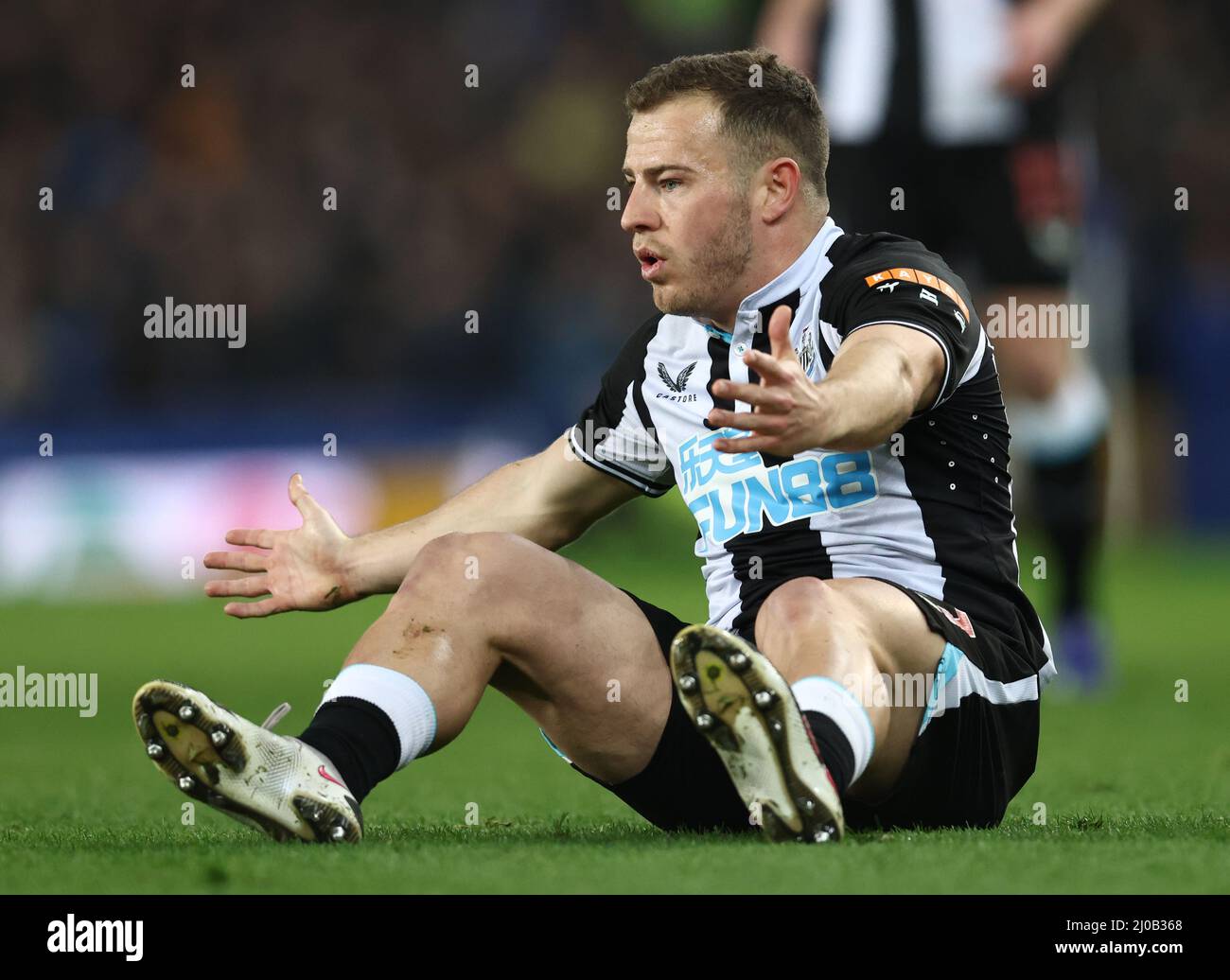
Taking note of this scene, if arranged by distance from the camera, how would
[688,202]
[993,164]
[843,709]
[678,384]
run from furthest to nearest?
[993,164] < [678,384] < [688,202] < [843,709]

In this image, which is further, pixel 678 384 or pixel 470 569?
pixel 678 384

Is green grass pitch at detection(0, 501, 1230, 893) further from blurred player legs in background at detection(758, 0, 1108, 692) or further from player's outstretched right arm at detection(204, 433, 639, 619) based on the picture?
blurred player legs in background at detection(758, 0, 1108, 692)

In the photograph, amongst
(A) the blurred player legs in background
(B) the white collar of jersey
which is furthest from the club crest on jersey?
(A) the blurred player legs in background

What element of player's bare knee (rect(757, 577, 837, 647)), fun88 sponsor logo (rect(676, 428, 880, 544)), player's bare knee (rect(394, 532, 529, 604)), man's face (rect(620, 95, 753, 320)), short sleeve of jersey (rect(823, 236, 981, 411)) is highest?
man's face (rect(620, 95, 753, 320))

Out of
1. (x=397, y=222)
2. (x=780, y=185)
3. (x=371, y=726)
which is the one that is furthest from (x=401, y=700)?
(x=397, y=222)

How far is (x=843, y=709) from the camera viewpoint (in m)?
2.89

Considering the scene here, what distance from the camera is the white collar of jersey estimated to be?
139 inches

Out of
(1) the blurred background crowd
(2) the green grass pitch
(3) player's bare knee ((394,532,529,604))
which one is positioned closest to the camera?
(2) the green grass pitch

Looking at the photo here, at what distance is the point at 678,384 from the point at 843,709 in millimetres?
983

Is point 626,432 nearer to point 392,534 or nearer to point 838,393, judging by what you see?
point 392,534

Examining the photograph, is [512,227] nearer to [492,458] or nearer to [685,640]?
[492,458]

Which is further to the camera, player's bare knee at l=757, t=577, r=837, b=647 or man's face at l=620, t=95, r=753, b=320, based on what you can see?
man's face at l=620, t=95, r=753, b=320

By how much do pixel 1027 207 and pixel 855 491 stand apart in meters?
3.61

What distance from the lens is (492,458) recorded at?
12.6 meters
